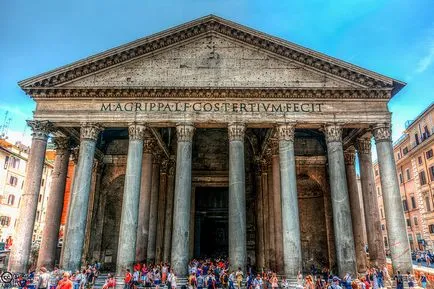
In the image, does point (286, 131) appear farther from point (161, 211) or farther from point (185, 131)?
point (161, 211)

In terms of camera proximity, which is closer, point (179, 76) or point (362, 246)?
point (179, 76)

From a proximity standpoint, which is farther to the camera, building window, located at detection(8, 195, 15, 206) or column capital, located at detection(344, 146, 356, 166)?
building window, located at detection(8, 195, 15, 206)

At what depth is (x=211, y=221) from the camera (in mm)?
21125

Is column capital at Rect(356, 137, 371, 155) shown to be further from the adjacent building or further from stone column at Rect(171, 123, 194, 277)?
the adjacent building

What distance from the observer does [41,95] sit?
14883 mm

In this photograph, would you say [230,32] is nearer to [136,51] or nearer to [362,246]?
[136,51]

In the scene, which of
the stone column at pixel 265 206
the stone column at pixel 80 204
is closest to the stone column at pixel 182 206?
the stone column at pixel 80 204

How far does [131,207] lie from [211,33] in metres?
9.07

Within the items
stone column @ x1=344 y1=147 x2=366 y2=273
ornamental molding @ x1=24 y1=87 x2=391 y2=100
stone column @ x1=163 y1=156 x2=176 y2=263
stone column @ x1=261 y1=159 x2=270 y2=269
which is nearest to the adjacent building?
stone column @ x1=344 y1=147 x2=366 y2=273

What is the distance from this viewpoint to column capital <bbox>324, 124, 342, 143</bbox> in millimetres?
14445

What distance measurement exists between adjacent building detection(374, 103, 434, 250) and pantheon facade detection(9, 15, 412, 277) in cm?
1512

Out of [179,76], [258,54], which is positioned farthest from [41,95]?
[258,54]

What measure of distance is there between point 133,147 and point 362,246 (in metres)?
Answer: 12.3

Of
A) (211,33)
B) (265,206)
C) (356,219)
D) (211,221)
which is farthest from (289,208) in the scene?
(211,33)
